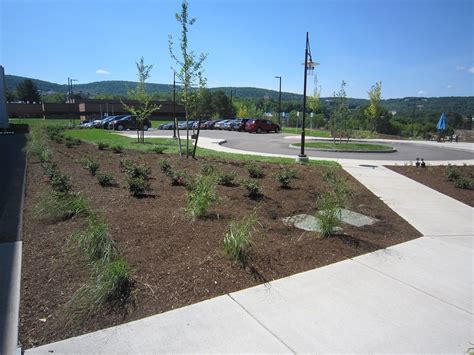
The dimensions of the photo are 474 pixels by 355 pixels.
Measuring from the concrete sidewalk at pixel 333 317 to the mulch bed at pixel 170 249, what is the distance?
0.64 ft

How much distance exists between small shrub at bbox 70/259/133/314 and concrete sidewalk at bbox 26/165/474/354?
36cm

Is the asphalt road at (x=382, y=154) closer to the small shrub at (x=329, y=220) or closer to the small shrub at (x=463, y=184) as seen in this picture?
the small shrub at (x=463, y=184)

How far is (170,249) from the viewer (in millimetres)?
4340

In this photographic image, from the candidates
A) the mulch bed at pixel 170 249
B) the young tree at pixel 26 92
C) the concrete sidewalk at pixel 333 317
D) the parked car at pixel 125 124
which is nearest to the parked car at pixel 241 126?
the parked car at pixel 125 124

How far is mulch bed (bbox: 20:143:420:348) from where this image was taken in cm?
313

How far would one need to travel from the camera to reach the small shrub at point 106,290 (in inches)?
122

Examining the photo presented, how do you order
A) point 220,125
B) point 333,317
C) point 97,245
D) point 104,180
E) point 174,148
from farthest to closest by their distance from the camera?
point 220,125, point 174,148, point 104,180, point 97,245, point 333,317

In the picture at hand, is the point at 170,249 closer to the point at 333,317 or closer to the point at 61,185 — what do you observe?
the point at 333,317

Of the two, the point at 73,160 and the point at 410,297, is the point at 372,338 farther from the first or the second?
the point at 73,160

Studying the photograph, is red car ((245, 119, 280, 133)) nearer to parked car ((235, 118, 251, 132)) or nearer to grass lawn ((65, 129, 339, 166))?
parked car ((235, 118, 251, 132))

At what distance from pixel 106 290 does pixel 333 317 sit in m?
2.13

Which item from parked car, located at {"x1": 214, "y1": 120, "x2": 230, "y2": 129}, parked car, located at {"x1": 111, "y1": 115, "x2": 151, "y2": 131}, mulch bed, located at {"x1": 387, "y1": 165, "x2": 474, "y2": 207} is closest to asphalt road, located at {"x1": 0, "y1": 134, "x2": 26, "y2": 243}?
mulch bed, located at {"x1": 387, "y1": 165, "x2": 474, "y2": 207}

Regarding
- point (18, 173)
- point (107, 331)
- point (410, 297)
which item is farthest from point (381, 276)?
point (18, 173)

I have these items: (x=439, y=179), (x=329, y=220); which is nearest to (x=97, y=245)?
(x=329, y=220)
